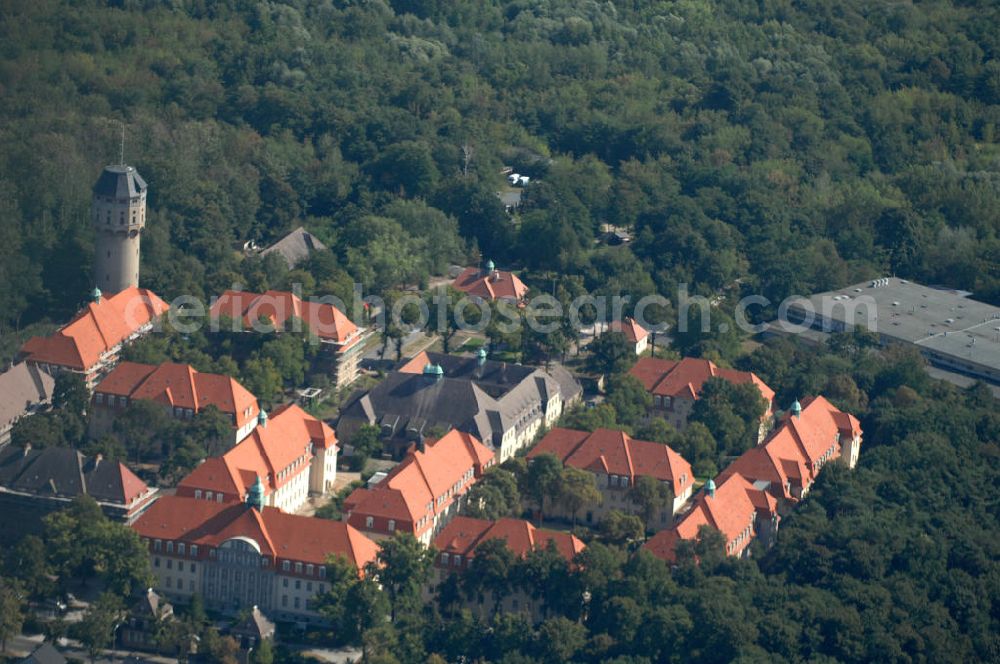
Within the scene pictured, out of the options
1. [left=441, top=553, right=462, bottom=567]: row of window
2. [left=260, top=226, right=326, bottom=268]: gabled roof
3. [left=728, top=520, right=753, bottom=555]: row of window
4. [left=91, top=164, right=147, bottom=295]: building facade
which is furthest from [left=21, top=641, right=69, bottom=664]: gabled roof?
[left=260, top=226, right=326, bottom=268]: gabled roof

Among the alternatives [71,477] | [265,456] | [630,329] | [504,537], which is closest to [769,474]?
[504,537]

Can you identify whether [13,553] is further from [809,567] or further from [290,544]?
[809,567]

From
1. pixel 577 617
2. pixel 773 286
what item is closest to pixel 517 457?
pixel 577 617

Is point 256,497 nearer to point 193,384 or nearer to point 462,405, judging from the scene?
point 193,384

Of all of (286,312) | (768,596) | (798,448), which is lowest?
(286,312)

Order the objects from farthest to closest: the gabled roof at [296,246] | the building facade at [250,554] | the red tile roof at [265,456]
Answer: the gabled roof at [296,246] < the red tile roof at [265,456] < the building facade at [250,554]

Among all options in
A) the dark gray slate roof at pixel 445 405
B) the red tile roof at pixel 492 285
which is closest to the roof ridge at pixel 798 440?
the dark gray slate roof at pixel 445 405

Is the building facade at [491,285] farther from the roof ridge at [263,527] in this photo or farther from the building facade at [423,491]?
the roof ridge at [263,527]
